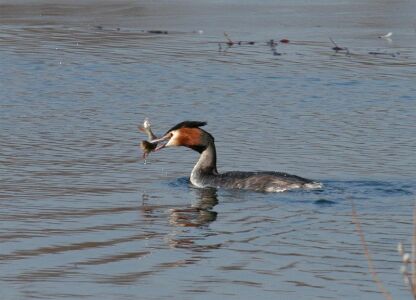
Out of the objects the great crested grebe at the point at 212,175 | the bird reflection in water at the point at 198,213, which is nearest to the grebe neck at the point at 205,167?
the great crested grebe at the point at 212,175

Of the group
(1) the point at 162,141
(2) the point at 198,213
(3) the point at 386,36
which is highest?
(3) the point at 386,36

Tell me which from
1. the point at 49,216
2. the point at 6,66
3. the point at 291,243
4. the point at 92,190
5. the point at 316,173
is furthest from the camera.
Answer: the point at 6,66

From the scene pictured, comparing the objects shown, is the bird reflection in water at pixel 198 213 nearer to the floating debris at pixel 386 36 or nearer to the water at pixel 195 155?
the water at pixel 195 155

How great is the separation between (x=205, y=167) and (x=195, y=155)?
57.0 inches

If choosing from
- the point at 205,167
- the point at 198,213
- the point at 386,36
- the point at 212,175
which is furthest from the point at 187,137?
the point at 386,36

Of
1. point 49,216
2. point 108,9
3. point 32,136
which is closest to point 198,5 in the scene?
point 108,9

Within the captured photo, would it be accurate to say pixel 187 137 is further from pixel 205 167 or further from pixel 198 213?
pixel 198 213

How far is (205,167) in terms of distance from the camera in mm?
13203

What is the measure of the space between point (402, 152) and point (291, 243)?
4478 mm

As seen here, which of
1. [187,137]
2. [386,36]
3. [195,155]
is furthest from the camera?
[386,36]

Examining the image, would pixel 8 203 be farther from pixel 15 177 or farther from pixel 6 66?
pixel 6 66

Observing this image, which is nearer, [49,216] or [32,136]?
[49,216]

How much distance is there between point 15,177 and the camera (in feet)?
41.4

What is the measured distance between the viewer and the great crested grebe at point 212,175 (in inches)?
480
